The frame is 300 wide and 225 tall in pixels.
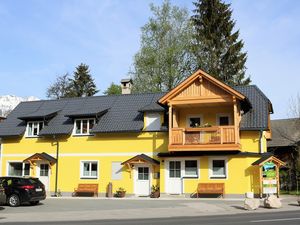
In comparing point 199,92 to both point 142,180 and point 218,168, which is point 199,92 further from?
point 142,180

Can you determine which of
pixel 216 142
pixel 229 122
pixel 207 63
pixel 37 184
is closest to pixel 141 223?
pixel 37 184

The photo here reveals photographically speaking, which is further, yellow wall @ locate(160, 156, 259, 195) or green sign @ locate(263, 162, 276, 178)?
yellow wall @ locate(160, 156, 259, 195)

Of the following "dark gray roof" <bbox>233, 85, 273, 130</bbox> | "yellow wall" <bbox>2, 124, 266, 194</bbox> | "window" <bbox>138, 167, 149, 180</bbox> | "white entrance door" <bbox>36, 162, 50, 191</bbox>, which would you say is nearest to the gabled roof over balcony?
"dark gray roof" <bbox>233, 85, 273, 130</bbox>

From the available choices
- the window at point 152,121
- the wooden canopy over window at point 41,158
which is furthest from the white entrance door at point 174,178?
the wooden canopy over window at point 41,158

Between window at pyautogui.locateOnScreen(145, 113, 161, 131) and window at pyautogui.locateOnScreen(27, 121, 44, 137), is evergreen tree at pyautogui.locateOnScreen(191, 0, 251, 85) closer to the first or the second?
window at pyautogui.locateOnScreen(145, 113, 161, 131)

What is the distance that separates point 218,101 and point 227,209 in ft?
31.2

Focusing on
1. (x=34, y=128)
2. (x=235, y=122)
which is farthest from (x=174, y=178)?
(x=34, y=128)

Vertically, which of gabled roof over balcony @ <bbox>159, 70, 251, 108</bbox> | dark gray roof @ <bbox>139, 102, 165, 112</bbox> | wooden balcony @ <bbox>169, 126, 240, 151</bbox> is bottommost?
wooden balcony @ <bbox>169, 126, 240, 151</bbox>

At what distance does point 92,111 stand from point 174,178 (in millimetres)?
8216

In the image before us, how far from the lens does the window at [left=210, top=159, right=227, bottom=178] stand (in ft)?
94.3

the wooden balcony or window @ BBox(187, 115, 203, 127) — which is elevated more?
window @ BBox(187, 115, 203, 127)

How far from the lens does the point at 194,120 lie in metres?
31.1

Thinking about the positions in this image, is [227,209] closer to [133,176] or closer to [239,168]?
[239,168]

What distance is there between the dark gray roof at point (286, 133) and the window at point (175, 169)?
52.7 ft
